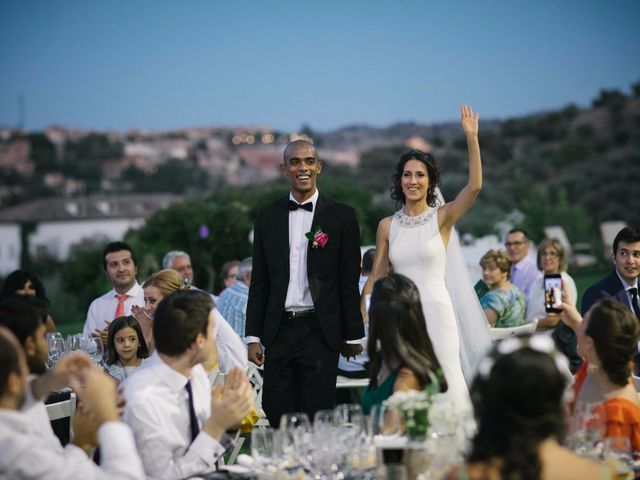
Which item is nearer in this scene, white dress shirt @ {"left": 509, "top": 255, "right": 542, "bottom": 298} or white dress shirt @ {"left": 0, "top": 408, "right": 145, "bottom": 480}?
white dress shirt @ {"left": 0, "top": 408, "right": 145, "bottom": 480}

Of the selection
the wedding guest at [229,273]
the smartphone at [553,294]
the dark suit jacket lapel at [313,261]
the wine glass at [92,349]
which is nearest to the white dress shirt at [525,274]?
the wedding guest at [229,273]

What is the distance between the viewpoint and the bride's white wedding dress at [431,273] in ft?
20.9

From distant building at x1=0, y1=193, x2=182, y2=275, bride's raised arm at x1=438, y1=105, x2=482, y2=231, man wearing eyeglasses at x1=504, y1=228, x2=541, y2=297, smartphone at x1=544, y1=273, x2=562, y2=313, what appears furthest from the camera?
distant building at x1=0, y1=193, x2=182, y2=275

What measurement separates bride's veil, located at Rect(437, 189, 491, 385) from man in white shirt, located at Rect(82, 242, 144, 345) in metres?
3.16

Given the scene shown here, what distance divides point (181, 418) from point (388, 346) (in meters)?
1.03

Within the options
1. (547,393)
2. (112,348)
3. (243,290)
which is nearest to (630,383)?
(547,393)

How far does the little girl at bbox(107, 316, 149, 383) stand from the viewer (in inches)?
267

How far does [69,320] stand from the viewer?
1453 inches

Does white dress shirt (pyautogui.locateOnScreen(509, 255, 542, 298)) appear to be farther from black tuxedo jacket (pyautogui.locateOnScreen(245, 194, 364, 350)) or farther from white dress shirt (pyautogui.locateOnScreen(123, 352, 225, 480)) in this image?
white dress shirt (pyautogui.locateOnScreen(123, 352, 225, 480))

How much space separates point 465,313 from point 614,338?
8.49 ft

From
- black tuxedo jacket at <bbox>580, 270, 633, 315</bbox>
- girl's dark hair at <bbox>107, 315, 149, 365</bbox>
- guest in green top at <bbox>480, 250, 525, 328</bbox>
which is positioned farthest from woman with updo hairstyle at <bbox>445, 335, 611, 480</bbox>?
guest in green top at <bbox>480, 250, 525, 328</bbox>

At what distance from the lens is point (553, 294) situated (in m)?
5.34

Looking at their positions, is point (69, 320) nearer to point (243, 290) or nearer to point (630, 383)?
point (243, 290)

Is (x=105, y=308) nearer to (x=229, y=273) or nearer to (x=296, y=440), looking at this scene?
(x=229, y=273)
